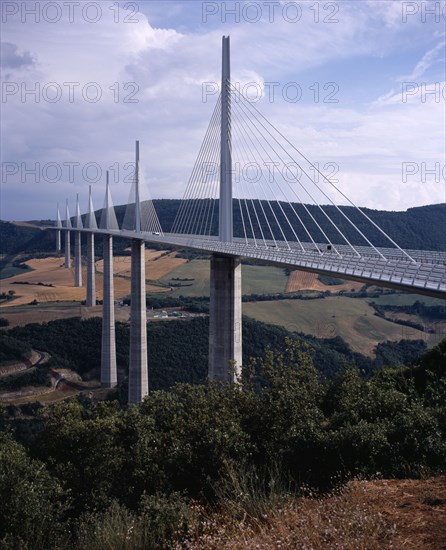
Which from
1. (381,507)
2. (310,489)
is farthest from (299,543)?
(310,489)

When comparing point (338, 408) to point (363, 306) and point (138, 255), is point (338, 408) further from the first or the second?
point (363, 306)

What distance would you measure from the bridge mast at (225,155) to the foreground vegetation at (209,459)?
902 cm

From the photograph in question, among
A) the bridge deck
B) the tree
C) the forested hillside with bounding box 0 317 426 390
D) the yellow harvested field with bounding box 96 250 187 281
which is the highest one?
the bridge deck

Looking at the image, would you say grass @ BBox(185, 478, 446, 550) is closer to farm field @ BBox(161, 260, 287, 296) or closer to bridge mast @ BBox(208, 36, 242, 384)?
bridge mast @ BBox(208, 36, 242, 384)

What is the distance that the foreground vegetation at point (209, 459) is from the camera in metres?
6.77

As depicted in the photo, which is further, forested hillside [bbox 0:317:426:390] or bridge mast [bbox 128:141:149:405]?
forested hillside [bbox 0:317:426:390]

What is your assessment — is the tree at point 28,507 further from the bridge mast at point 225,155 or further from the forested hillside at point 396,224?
the forested hillside at point 396,224

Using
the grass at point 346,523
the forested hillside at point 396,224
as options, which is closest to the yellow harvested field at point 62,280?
the forested hillside at point 396,224

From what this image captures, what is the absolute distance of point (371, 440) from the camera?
8.34m

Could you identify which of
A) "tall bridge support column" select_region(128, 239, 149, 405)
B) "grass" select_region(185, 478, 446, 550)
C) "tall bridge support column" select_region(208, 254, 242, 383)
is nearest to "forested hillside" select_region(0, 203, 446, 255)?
"tall bridge support column" select_region(128, 239, 149, 405)

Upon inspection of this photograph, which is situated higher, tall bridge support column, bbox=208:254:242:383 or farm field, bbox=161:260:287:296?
tall bridge support column, bbox=208:254:242:383

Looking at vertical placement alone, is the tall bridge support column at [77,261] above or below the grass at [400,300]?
above

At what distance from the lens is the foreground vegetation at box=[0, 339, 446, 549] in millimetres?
6766

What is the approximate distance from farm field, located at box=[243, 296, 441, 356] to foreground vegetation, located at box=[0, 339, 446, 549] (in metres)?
30.6
